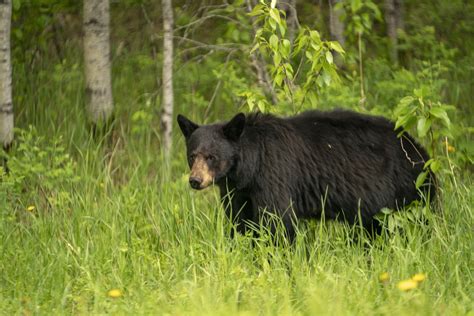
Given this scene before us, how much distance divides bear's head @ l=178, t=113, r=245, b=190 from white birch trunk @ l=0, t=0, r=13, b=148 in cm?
188

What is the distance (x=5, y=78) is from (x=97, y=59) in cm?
94

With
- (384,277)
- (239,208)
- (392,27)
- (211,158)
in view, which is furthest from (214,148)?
(392,27)

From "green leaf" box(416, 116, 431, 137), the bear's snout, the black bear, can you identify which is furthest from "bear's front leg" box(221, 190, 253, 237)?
"green leaf" box(416, 116, 431, 137)

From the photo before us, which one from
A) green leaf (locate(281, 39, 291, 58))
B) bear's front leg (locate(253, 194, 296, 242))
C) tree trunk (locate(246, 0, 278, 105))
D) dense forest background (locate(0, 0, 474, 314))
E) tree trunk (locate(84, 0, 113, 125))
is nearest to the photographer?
dense forest background (locate(0, 0, 474, 314))

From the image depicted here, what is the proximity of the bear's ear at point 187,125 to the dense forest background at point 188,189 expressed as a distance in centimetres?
52

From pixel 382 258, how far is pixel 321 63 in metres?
1.74

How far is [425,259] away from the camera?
5.01 meters

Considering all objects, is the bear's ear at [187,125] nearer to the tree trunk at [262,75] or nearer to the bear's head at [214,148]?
the bear's head at [214,148]

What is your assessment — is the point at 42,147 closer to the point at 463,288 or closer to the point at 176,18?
the point at 176,18

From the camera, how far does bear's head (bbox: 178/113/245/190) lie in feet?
18.4

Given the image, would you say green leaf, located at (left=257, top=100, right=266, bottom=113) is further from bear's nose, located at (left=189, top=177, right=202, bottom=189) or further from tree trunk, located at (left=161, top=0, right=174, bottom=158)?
tree trunk, located at (left=161, top=0, right=174, bottom=158)

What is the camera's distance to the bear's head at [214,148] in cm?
559

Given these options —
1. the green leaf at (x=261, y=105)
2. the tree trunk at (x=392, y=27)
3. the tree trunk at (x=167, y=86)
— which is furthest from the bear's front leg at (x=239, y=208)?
the tree trunk at (x=392, y=27)

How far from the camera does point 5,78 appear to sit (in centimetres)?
693
